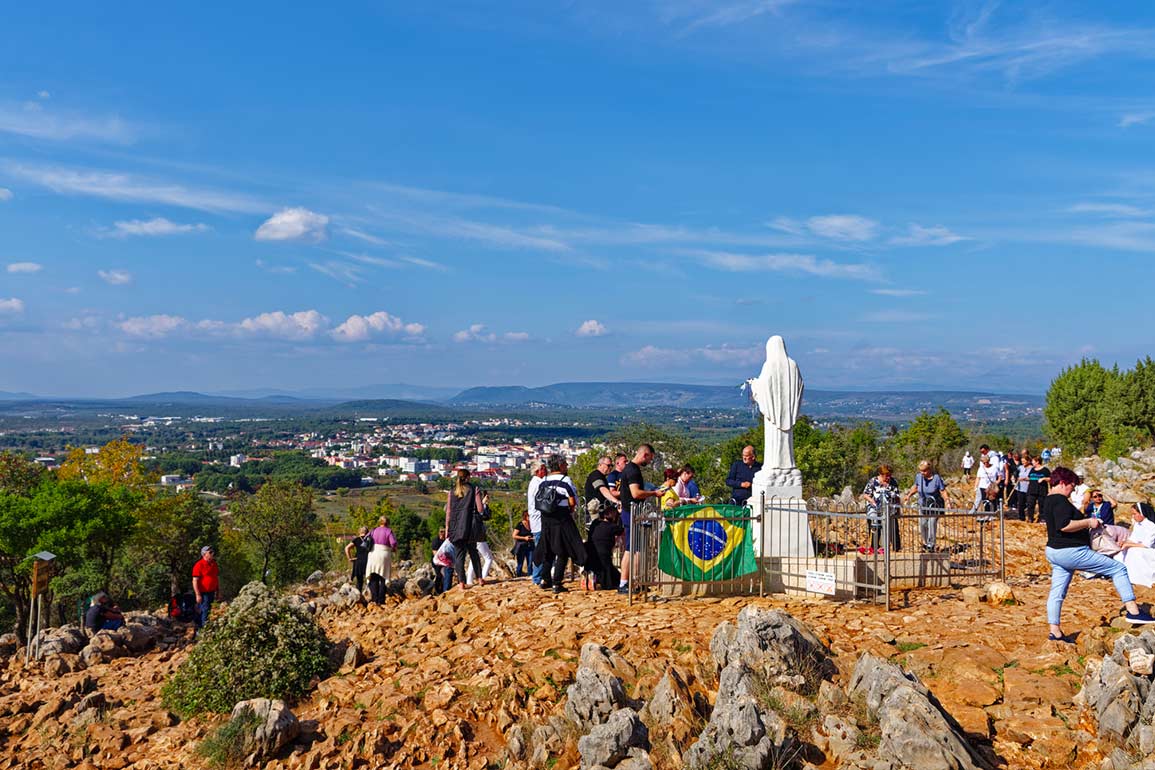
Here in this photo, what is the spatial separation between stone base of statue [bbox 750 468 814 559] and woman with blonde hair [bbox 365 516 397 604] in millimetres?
5945

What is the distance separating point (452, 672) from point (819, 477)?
39.1m

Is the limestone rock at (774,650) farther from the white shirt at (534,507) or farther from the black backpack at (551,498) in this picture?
the white shirt at (534,507)

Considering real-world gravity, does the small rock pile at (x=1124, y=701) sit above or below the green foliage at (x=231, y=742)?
above

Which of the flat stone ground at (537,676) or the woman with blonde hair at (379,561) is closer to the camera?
the flat stone ground at (537,676)

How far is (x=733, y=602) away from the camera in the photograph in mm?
11117

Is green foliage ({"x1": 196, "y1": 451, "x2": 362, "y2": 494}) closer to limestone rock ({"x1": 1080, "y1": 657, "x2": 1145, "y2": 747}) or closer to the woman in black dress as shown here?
the woman in black dress

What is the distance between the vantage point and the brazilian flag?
36.7 ft

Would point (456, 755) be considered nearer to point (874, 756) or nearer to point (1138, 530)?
point (874, 756)

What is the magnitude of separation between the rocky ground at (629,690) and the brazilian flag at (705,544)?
45cm

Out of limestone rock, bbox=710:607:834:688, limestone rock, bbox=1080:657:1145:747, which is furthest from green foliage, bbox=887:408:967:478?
limestone rock, bbox=1080:657:1145:747

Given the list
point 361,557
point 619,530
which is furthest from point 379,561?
point 619,530

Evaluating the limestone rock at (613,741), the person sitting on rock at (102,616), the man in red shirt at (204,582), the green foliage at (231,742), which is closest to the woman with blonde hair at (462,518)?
the green foliage at (231,742)

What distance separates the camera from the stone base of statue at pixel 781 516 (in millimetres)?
12125

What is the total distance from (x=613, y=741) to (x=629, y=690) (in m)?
1.43
